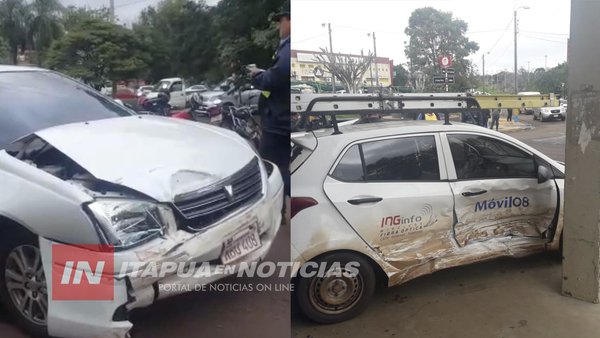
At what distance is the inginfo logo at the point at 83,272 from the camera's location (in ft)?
5.66

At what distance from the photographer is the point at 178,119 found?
1.95m

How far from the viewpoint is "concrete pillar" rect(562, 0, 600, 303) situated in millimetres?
3605

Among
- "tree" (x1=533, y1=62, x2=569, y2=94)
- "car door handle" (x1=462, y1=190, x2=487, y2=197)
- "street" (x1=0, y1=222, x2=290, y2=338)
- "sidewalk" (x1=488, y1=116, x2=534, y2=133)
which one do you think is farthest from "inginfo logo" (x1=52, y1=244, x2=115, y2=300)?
"tree" (x1=533, y1=62, x2=569, y2=94)

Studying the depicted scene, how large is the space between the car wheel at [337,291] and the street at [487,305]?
0.37 ft

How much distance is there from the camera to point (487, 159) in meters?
3.69

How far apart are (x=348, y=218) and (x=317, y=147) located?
0.55 meters

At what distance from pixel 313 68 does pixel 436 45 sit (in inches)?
46.9

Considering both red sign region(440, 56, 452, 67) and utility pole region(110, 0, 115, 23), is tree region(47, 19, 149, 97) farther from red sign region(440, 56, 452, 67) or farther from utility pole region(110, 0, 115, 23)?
red sign region(440, 56, 452, 67)

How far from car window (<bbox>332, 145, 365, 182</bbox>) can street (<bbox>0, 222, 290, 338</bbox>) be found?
1.10 metres

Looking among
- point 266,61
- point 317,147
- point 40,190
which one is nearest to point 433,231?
point 317,147

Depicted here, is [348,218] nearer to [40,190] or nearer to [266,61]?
[266,61]

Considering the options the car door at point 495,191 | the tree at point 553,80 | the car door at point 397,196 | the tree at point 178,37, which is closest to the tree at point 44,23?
the tree at point 178,37

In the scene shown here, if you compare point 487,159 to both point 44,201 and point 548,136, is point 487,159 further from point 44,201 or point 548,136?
point 44,201

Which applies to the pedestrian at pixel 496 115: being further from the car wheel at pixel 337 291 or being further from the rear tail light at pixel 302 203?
the rear tail light at pixel 302 203
